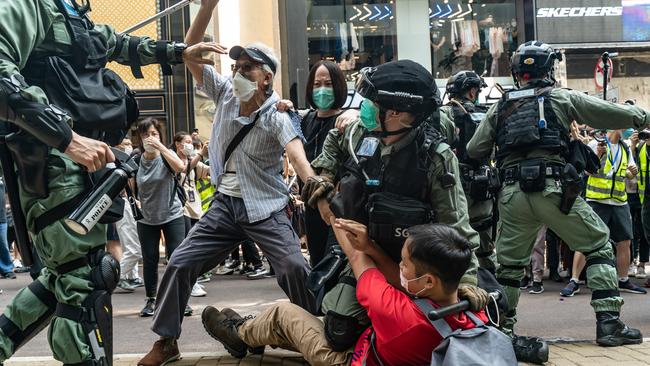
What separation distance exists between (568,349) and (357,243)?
230cm

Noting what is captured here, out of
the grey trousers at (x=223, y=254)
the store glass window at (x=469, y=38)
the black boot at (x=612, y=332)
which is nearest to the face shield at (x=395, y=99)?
the grey trousers at (x=223, y=254)

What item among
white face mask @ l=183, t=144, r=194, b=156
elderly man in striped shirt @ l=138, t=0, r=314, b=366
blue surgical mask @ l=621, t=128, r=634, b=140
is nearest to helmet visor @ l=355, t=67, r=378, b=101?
elderly man in striped shirt @ l=138, t=0, r=314, b=366

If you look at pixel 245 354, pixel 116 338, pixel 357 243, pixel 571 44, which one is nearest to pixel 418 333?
pixel 357 243

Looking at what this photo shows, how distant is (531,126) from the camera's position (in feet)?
17.0

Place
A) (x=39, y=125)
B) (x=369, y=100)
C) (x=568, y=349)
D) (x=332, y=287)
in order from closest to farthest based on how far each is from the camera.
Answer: (x=39, y=125), (x=369, y=100), (x=332, y=287), (x=568, y=349)

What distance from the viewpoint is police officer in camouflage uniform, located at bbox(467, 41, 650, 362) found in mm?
5172

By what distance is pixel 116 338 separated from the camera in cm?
618

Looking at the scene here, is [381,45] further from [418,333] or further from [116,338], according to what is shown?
[418,333]

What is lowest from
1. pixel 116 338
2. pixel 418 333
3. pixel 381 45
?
pixel 116 338

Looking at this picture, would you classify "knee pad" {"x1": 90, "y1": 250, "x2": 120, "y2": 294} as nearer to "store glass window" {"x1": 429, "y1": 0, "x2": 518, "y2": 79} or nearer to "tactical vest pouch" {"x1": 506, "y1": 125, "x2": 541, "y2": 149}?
"tactical vest pouch" {"x1": 506, "y1": 125, "x2": 541, "y2": 149}

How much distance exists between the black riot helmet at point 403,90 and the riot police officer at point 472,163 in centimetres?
169

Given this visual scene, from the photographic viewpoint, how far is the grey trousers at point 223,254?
15.0ft

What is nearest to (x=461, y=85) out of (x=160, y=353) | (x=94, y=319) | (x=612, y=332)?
(x=612, y=332)

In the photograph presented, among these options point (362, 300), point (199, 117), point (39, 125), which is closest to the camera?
point (39, 125)
